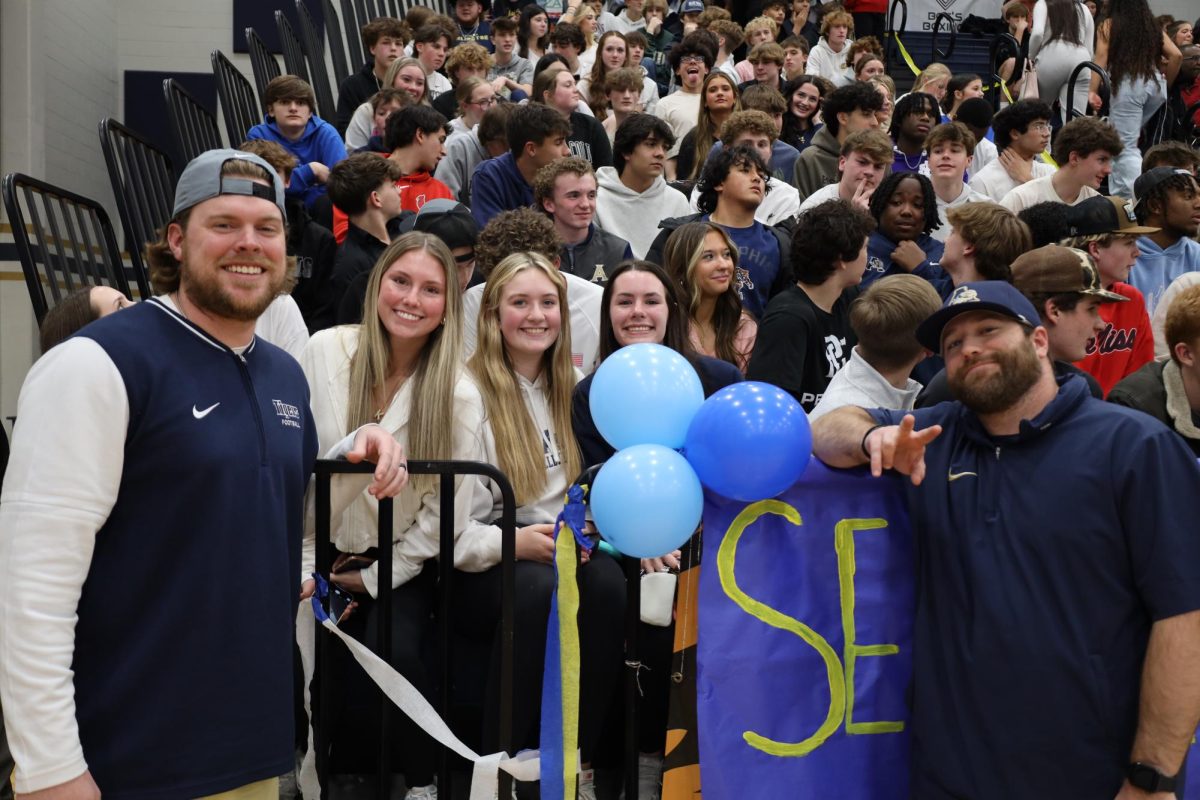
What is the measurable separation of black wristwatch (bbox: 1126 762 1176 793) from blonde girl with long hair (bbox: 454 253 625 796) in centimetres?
151

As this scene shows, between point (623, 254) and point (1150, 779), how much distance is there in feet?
14.0

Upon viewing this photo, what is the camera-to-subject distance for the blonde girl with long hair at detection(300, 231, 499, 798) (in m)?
3.93

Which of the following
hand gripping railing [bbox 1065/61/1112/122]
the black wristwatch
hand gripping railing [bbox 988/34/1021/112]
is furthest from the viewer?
hand gripping railing [bbox 988/34/1021/112]

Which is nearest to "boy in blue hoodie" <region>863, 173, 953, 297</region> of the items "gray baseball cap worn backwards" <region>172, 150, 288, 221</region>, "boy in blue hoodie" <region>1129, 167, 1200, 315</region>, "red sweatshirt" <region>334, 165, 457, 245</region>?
"boy in blue hoodie" <region>1129, 167, 1200, 315</region>

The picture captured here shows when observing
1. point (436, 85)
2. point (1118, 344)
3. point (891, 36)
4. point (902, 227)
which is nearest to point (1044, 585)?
point (1118, 344)

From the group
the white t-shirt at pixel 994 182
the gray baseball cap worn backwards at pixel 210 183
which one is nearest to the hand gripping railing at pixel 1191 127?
the white t-shirt at pixel 994 182

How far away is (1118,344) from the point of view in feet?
19.1

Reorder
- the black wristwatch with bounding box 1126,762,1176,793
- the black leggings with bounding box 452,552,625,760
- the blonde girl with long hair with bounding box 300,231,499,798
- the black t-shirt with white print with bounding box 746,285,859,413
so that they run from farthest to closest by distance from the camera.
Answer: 1. the black t-shirt with white print with bounding box 746,285,859,413
2. the blonde girl with long hair with bounding box 300,231,499,798
3. the black leggings with bounding box 452,552,625,760
4. the black wristwatch with bounding box 1126,762,1176,793

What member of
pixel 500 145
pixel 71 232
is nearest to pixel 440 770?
pixel 71 232

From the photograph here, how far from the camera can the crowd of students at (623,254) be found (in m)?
4.04

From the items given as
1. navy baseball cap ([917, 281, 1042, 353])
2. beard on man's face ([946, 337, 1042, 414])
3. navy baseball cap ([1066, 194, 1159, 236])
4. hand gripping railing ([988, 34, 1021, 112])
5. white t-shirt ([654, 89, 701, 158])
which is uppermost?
hand gripping railing ([988, 34, 1021, 112])

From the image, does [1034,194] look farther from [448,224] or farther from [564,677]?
[564,677]

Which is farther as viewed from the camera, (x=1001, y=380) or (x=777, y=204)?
(x=777, y=204)

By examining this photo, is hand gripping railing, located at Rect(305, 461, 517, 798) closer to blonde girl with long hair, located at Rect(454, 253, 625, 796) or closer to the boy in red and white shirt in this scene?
blonde girl with long hair, located at Rect(454, 253, 625, 796)
